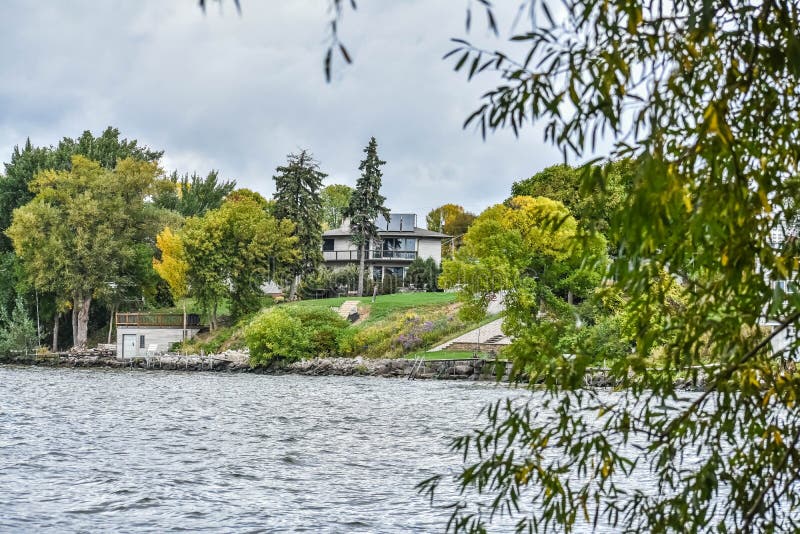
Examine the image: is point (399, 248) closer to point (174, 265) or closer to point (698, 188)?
point (174, 265)

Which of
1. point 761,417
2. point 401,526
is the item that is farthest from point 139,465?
point 761,417

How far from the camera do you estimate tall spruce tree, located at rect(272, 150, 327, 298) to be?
256 ft

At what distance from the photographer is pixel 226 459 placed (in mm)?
19922

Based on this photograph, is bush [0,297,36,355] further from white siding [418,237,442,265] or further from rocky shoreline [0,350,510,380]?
white siding [418,237,442,265]

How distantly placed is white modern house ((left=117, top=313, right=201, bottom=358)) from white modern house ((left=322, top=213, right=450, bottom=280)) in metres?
22.4

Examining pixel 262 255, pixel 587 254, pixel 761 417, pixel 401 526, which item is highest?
pixel 262 255

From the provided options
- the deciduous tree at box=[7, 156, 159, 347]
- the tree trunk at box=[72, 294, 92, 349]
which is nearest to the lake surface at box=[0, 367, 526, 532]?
the deciduous tree at box=[7, 156, 159, 347]

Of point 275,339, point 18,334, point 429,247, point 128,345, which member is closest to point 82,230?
point 18,334

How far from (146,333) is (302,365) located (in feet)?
54.3

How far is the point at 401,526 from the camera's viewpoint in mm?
13500

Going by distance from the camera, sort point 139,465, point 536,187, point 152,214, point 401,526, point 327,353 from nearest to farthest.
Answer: point 401,526 < point 139,465 < point 327,353 < point 536,187 < point 152,214

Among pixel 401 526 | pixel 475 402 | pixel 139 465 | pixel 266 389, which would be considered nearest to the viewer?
pixel 401 526

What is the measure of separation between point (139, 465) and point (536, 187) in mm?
50089

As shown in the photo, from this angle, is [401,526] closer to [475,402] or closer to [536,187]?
[475,402]
